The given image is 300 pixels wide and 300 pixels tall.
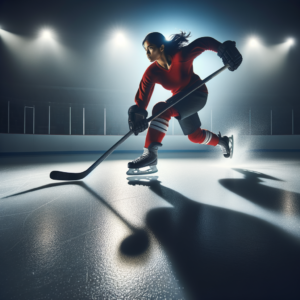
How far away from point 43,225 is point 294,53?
243 inches

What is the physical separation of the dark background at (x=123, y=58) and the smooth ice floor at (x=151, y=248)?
3.71 m

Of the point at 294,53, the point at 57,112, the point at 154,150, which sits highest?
the point at 294,53

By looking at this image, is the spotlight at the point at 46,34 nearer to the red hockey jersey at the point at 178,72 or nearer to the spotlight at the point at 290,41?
the red hockey jersey at the point at 178,72

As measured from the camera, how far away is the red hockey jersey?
55.6 inches

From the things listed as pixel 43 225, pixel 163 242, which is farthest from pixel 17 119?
pixel 163 242

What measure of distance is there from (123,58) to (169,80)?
370cm

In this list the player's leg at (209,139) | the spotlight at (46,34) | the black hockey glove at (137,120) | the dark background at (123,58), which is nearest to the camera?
the black hockey glove at (137,120)

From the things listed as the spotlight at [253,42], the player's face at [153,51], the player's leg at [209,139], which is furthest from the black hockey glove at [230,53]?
the spotlight at [253,42]

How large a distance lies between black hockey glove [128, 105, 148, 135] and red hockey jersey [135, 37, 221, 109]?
0.08m

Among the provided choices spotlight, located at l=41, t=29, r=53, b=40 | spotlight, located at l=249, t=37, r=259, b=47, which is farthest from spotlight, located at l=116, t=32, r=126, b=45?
spotlight, located at l=249, t=37, r=259, b=47

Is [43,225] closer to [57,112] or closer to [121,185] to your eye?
[121,185]

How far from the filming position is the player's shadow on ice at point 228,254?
1.02 ft

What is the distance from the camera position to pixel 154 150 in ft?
4.75

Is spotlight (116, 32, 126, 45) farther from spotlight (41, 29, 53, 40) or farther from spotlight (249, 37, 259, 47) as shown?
spotlight (249, 37, 259, 47)
